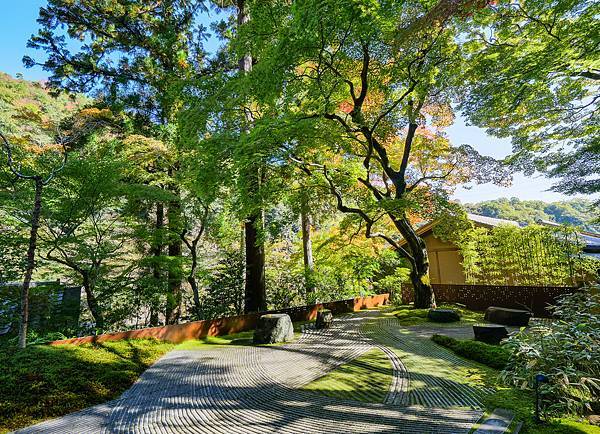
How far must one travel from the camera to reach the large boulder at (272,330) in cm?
666

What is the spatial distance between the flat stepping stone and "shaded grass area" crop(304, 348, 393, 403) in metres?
1.06

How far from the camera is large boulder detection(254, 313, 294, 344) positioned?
6.66 meters

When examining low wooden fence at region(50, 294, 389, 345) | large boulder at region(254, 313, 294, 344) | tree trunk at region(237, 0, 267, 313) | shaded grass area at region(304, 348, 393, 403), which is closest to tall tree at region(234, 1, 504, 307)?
tree trunk at region(237, 0, 267, 313)

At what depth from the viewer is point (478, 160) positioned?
9.41 m

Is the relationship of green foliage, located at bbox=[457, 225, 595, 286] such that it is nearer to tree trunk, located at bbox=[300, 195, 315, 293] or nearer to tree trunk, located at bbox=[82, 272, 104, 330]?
tree trunk, located at bbox=[300, 195, 315, 293]

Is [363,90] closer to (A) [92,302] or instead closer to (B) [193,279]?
(B) [193,279]

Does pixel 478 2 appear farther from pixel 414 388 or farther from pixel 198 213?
pixel 198 213

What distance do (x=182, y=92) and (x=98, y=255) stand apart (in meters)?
4.70

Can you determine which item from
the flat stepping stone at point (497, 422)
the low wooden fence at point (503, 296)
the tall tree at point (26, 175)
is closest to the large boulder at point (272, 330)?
the tall tree at point (26, 175)

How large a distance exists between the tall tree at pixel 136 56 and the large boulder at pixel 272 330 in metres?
3.46

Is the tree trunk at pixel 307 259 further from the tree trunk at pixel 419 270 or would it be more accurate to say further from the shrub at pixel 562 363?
the shrub at pixel 562 363

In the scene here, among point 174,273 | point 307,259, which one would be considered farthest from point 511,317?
point 174,273

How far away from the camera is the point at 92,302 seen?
7.29 m

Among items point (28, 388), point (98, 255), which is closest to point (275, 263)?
point (98, 255)
